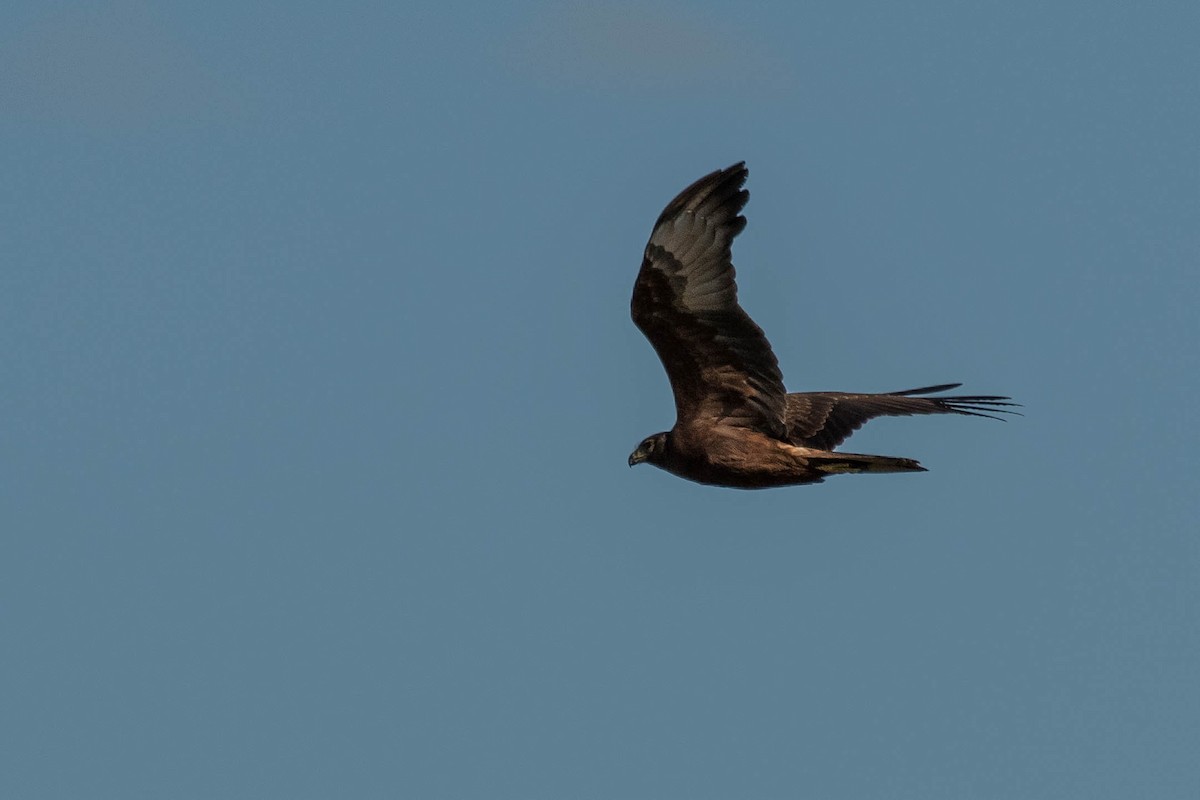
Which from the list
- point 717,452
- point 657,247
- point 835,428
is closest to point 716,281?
point 657,247

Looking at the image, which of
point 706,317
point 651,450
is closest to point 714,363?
point 706,317

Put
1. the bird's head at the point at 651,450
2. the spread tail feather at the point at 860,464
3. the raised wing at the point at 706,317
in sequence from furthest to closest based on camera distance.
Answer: the bird's head at the point at 651,450 → the spread tail feather at the point at 860,464 → the raised wing at the point at 706,317

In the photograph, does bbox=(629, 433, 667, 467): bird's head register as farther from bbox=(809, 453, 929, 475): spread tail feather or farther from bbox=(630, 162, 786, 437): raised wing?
bbox=(809, 453, 929, 475): spread tail feather

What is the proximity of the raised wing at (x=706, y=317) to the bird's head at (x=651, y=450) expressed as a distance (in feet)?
1.60

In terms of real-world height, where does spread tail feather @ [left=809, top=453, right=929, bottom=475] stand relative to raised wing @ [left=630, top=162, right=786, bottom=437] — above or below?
below

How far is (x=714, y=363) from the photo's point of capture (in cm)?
1720

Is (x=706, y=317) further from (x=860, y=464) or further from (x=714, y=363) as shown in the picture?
(x=860, y=464)

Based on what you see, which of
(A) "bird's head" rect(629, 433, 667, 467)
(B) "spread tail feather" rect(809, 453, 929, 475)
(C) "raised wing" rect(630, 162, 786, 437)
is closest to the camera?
(C) "raised wing" rect(630, 162, 786, 437)

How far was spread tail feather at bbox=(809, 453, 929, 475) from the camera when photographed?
16.4 metres

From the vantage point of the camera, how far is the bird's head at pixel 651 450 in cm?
1803

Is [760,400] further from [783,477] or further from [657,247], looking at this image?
[657,247]

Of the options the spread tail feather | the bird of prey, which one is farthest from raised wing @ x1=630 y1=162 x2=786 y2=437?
the spread tail feather

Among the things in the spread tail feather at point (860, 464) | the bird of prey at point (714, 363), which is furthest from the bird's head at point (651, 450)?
Answer: the spread tail feather at point (860, 464)

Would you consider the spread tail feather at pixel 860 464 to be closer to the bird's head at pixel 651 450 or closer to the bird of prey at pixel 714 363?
the bird of prey at pixel 714 363
